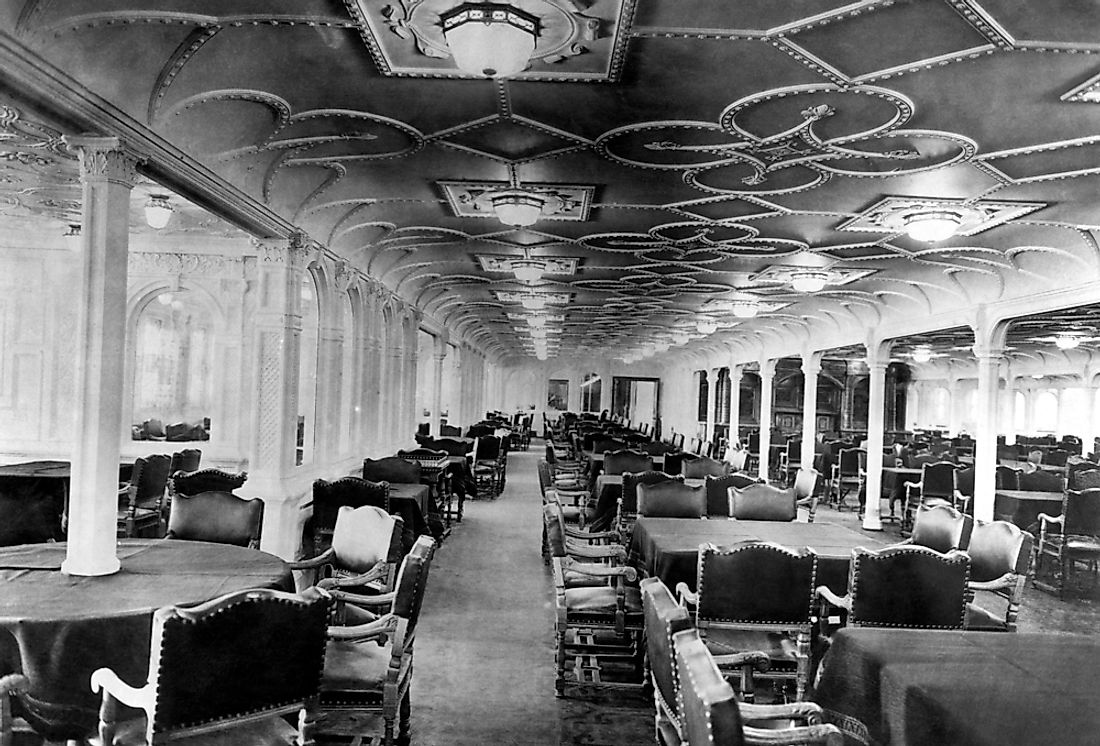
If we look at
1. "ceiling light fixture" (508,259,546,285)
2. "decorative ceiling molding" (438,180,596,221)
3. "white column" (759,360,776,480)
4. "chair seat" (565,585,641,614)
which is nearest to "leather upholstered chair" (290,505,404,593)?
"chair seat" (565,585,641,614)

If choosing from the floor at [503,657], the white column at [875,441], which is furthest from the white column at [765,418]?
the floor at [503,657]

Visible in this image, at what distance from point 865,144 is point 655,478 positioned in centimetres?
308

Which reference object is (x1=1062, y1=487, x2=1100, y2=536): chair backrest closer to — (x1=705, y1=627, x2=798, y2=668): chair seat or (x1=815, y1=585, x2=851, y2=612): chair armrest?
(x1=815, y1=585, x2=851, y2=612): chair armrest

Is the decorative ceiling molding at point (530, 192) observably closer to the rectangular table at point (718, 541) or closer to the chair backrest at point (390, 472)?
the rectangular table at point (718, 541)

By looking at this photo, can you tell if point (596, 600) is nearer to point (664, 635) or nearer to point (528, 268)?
point (664, 635)

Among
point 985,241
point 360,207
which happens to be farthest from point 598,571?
point 985,241

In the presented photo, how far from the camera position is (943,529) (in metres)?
5.06

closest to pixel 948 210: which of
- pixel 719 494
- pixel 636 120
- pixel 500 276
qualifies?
pixel 636 120

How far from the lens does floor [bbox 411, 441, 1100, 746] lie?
12.4 feet

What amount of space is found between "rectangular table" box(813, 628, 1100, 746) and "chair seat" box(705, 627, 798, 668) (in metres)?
0.59

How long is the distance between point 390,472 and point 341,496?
6.74 ft

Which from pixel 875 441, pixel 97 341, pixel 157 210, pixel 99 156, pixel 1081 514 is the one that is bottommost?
pixel 1081 514

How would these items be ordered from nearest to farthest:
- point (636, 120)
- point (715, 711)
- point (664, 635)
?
1. point (715, 711)
2. point (664, 635)
3. point (636, 120)

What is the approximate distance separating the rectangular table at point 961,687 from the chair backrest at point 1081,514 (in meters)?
5.22
